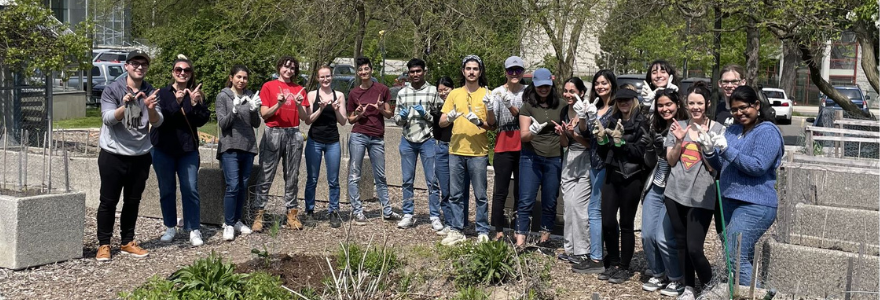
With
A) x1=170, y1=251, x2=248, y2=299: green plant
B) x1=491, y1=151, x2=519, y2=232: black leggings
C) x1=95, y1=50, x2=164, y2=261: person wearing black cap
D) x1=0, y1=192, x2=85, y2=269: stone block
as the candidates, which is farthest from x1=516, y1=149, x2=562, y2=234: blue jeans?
x1=0, y1=192, x2=85, y2=269: stone block

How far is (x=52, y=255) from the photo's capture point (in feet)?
24.0

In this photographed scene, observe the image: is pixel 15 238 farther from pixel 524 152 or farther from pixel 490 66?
pixel 490 66

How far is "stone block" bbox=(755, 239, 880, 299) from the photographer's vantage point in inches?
224

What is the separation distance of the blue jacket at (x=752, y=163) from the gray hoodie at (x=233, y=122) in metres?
4.10

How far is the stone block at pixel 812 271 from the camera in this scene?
5.70 meters

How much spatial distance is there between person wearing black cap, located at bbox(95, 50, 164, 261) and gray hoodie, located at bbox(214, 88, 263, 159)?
66 centimetres

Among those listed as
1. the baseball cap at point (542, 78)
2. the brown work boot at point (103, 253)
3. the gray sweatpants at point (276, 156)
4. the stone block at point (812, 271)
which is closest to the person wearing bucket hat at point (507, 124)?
the baseball cap at point (542, 78)

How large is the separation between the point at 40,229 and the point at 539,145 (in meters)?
3.92

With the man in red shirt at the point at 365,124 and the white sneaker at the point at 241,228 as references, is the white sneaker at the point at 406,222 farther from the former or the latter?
the white sneaker at the point at 241,228

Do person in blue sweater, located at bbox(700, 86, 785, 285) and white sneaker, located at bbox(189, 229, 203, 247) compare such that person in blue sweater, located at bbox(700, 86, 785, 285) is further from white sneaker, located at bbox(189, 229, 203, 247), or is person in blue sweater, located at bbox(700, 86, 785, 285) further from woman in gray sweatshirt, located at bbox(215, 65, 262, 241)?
white sneaker, located at bbox(189, 229, 203, 247)

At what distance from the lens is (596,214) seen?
283 inches

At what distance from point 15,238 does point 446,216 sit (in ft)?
11.9

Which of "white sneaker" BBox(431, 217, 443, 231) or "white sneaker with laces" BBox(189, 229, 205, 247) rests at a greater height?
"white sneaker" BBox(431, 217, 443, 231)

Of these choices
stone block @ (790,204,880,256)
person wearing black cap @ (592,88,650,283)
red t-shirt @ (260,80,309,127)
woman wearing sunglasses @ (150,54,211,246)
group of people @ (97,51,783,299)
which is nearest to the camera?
group of people @ (97,51,783,299)
